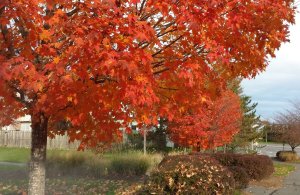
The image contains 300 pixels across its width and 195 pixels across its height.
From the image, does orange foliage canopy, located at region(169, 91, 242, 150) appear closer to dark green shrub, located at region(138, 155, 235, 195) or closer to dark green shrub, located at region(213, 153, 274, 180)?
dark green shrub, located at region(213, 153, 274, 180)

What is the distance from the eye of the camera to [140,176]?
17.3m

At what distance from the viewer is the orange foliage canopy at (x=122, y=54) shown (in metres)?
5.74

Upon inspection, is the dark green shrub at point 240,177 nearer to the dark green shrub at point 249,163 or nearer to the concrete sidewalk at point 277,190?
the concrete sidewalk at point 277,190

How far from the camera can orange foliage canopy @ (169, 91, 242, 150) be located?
74.3 feet

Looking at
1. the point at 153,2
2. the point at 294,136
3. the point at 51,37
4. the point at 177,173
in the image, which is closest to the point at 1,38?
the point at 51,37

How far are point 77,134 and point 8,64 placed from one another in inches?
108

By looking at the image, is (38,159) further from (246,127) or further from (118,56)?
(246,127)

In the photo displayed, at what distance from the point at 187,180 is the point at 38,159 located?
2934 mm

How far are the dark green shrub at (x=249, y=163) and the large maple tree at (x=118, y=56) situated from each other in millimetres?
9333

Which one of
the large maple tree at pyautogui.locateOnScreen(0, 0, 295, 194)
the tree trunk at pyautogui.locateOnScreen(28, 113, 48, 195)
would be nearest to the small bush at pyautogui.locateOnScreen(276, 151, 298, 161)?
the large maple tree at pyautogui.locateOnScreen(0, 0, 295, 194)

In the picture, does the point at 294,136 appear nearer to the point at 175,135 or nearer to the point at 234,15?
the point at 175,135

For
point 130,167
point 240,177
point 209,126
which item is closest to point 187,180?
point 240,177

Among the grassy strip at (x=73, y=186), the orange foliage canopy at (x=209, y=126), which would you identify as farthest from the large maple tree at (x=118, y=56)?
the orange foliage canopy at (x=209, y=126)

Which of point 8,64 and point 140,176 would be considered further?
point 140,176
